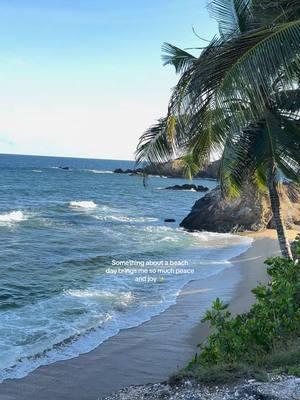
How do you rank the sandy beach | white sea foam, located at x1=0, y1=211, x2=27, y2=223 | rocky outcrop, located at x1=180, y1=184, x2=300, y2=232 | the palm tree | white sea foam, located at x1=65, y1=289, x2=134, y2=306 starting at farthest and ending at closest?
rocky outcrop, located at x1=180, y1=184, x2=300, y2=232 < white sea foam, located at x1=0, y1=211, x2=27, y2=223 < white sea foam, located at x1=65, y1=289, x2=134, y2=306 < the sandy beach < the palm tree

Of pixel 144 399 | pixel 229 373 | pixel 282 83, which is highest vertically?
pixel 282 83

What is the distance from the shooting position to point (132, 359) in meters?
9.69

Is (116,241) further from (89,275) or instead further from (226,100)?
(226,100)

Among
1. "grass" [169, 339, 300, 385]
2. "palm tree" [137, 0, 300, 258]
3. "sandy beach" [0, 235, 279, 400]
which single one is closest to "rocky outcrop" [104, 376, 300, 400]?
"grass" [169, 339, 300, 385]

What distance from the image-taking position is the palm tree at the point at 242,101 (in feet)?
21.2

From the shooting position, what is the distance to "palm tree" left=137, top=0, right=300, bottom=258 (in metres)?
6.48

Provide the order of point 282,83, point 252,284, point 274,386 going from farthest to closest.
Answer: point 252,284, point 282,83, point 274,386

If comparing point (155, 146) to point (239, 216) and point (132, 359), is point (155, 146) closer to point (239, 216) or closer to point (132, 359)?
point (132, 359)

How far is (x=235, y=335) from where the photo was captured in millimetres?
6555

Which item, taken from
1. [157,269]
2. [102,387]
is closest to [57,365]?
[102,387]

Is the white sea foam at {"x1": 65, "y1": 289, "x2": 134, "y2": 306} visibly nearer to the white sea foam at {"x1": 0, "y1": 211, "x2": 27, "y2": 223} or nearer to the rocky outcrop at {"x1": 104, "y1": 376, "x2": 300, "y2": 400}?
the rocky outcrop at {"x1": 104, "y1": 376, "x2": 300, "y2": 400}

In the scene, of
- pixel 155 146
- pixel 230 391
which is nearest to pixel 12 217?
pixel 155 146

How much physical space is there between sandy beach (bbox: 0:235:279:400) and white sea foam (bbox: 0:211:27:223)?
18645mm

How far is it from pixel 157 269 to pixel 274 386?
14.1 m
